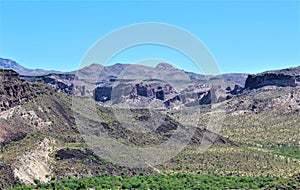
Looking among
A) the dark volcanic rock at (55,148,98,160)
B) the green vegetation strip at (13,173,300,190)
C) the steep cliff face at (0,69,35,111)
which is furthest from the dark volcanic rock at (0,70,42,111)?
the green vegetation strip at (13,173,300,190)

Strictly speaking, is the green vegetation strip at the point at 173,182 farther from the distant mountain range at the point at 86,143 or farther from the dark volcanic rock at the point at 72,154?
the dark volcanic rock at the point at 72,154

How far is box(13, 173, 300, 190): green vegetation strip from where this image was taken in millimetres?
112875

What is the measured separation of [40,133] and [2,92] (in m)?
14.2

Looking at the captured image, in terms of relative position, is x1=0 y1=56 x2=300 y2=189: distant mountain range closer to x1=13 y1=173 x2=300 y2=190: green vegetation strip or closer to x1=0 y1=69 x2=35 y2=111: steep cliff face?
x1=0 y1=69 x2=35 y2=111: steep cliff face

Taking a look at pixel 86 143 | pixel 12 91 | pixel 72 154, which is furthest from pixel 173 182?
pixel 12 91

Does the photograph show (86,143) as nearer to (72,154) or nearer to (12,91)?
(72,154)

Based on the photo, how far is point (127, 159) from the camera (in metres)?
132

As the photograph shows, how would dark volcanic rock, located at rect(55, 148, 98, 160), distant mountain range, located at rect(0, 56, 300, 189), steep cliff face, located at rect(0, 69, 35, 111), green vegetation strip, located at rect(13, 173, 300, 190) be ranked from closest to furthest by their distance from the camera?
green vegetation strip, located at rect(13, 173, 300, 190) < distant mountain range, located at rect(0, 56, 300, 189) < dark volcanic rock, located at rect(55, 148, 98, 160) < steep cliff face, located at rect(0, 69, 35, 111)

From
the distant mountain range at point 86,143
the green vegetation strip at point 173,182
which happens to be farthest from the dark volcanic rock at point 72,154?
the green vegetation strip at point 173,182

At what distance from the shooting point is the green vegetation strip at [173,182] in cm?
11288

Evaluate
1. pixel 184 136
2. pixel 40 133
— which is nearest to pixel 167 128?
pixel 184 136

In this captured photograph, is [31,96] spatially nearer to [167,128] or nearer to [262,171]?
[167,128]

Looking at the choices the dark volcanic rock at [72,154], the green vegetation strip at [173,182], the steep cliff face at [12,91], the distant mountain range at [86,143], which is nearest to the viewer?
the green vegetation strip at [173,182]

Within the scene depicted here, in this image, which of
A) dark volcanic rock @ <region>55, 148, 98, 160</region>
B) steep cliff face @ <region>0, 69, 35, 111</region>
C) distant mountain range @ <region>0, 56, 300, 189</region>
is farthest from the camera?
steep cliff face @ <region>0, 69, 35, 111</region>
